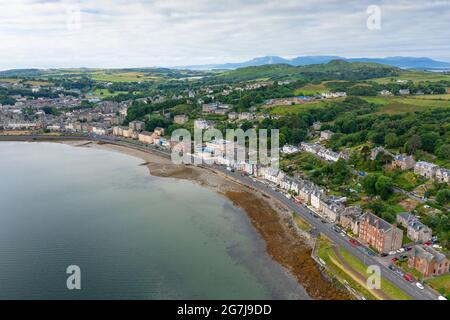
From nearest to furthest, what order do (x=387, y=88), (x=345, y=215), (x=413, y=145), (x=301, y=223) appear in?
(x=345, y=215) → (x=301, y=223) → (x=413, y=145) → (x=387, y=88)

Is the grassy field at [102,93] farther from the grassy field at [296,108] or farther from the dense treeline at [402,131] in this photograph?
the dense treeline at [402,131]

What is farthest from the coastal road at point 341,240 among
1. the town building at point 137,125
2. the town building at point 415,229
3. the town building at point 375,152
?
the town building at point 137,125

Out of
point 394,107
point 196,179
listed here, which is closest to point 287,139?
point 196,179

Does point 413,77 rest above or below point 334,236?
above

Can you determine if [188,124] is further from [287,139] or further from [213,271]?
[213,271]

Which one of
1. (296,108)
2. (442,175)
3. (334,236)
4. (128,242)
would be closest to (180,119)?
(296,108)

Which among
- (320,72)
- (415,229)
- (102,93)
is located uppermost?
(320,72)

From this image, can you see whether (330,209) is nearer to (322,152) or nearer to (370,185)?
(370,185)
